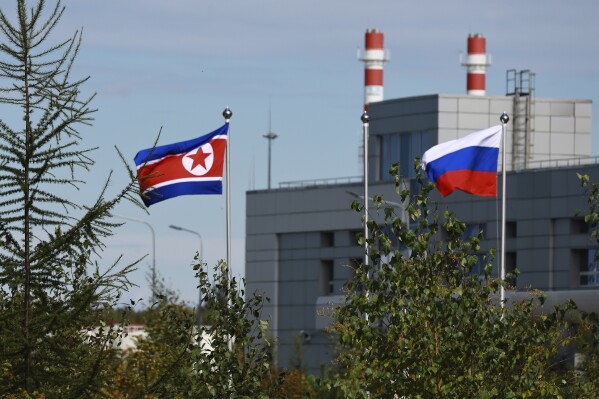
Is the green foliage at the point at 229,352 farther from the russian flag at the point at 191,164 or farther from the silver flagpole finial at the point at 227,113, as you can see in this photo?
the silver flagpole finial at the point at 227,113

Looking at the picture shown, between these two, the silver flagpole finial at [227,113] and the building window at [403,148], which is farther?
the building window at [403,148]

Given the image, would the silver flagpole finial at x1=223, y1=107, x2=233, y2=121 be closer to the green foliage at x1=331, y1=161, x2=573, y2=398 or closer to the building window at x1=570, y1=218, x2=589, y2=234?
the green foliage at x1=331, y1=161, x2=573, y2=398

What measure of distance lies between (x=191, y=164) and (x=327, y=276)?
219 ft

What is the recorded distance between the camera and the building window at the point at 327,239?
96.2 m

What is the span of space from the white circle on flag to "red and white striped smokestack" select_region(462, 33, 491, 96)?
70.8 m

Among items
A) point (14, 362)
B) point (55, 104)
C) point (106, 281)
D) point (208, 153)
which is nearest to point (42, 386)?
point (14, 362)

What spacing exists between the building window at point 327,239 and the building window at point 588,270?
2056 cm

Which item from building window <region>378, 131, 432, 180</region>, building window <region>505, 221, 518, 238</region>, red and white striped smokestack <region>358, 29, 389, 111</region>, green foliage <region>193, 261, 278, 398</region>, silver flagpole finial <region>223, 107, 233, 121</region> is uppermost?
red and white striped smokestack <region>358, 29, 389, 111</region>

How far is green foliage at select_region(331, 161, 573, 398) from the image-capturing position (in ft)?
57.7

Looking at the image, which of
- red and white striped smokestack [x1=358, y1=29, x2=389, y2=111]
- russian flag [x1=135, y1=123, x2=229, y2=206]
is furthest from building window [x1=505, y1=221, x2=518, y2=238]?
russian flag [x1=135, y1=123, x2=229, y2=206]

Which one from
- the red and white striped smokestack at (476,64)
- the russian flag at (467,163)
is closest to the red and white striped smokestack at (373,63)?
the red and white striped smokestack at (476,64)

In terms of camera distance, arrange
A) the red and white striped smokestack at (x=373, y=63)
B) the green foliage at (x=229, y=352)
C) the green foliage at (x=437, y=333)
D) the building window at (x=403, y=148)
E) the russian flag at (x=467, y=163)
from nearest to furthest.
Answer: the green foliage at (x=437, y=333) → the green foliage at (x=229, y=352) → the russian flag at (x=467, y=163) → the building window at (x=403, y=148) → the red and white striped smokestack at (x=373, y=63)

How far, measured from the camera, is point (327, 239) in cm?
9656

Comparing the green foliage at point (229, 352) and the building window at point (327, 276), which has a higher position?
the building window at point (327, 276)
